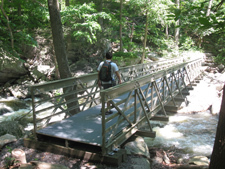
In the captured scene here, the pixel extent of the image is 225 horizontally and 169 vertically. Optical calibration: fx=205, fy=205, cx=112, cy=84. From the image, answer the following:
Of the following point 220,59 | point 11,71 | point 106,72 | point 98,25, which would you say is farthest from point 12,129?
point 220,59

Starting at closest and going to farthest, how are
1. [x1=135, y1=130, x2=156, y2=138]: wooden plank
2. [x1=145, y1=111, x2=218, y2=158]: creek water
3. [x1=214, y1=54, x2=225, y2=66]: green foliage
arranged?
[x1=135, y1=130, x2=156, y2=138]: wooden plank < [x1=145, y1=111, x2=218, y2=158]: creek water < [x1=214, y1=54, x2=225, y2=66]: green foliage

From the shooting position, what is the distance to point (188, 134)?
322 inches

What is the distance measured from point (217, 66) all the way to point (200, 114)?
39.6 feet

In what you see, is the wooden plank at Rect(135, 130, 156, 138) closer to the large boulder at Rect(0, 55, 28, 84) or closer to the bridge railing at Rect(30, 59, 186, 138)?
the bridge railing at Rect(30, 59, 186, 138)

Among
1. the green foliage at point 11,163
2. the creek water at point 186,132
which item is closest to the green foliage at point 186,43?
the creek water at point 186,132

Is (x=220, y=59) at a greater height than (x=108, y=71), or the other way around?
(x=108, y=71)

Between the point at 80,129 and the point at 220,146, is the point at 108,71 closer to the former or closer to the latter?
the point at 80,129

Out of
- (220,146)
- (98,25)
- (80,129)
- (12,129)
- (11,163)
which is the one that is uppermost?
(98,25)

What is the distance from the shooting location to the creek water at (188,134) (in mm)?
6988

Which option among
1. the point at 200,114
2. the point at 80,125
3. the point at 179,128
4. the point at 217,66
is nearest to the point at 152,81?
the point at 80,125

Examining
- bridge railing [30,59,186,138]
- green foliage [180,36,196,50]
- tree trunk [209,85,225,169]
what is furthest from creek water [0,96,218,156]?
green foliage [180,36,196,50]

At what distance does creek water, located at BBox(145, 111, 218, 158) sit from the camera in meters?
6.99

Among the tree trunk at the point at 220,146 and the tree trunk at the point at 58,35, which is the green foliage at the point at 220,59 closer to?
the tree trunk at the point at 58,35

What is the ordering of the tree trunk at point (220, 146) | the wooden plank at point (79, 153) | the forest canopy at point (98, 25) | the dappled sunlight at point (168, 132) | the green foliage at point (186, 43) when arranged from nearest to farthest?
the tree trunk at point (220, 146)
the wooden plank at point (79, 153)
the dappled sunlight at point (168, 132)
the forest canopy at point (98, 25)
the green foliage at point (186, 43)
